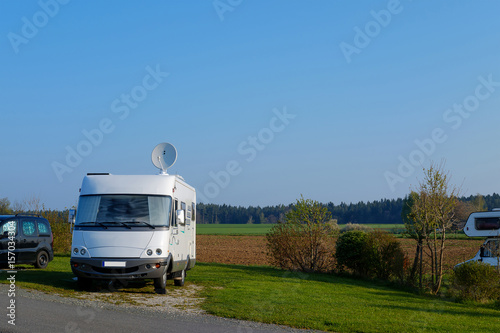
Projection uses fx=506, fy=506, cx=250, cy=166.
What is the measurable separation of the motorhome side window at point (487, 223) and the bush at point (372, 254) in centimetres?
291

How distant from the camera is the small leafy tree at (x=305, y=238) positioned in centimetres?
2023

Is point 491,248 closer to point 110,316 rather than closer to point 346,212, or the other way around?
point 110,316

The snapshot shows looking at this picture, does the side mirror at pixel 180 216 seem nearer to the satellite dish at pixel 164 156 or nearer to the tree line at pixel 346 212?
the satellite dish at pixel 164 156

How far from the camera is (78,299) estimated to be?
1120cm

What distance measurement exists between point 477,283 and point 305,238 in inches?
275

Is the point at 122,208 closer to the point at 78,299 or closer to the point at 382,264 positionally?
the point at 78,299

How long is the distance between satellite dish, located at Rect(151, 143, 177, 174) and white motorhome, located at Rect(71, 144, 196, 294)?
186 cm

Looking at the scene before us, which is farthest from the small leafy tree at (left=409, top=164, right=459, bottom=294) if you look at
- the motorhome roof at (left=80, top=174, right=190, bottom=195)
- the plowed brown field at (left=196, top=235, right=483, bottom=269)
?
the motorhome roof at (left=80, top=174, right=190, bottom=195)

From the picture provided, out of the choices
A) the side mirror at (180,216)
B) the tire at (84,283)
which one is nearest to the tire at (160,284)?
the side mirror at (180,216)

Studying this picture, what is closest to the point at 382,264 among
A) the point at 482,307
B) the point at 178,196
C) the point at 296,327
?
the point at 482,307

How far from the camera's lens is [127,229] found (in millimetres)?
11977

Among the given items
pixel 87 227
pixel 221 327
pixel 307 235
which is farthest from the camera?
pixel 307 235

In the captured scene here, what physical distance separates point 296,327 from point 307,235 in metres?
11.2

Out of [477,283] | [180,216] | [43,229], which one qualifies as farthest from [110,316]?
[477,283]
